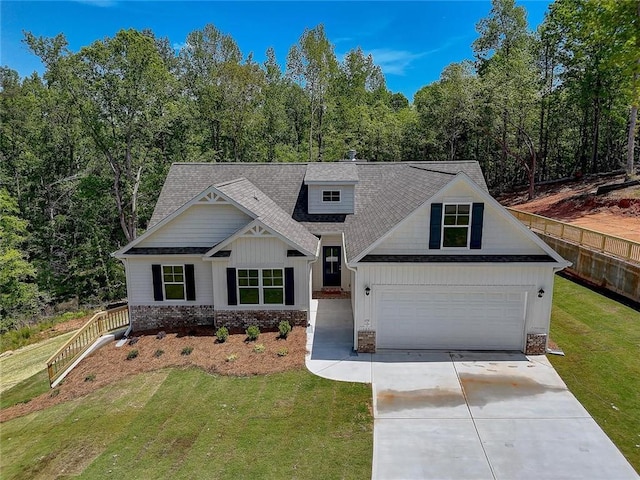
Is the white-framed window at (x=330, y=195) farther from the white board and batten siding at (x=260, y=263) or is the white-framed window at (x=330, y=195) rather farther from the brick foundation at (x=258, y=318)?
the brick foundation at (x=258, y=318)

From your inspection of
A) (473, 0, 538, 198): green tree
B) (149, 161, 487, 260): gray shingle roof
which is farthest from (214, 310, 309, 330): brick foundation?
(473, 0, 538, 198): green tree

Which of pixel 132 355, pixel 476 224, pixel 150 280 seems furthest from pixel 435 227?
pixel 132 355

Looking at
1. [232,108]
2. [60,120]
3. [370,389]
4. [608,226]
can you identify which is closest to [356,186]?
[370,389]

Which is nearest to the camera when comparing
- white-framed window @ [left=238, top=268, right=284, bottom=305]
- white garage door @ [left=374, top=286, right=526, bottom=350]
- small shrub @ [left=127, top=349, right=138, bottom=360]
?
white garage door @ [left=374, top=286, right=526, bottom=350]

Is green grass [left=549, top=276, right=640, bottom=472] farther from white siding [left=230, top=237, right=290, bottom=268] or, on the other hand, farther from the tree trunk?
the tree trunk

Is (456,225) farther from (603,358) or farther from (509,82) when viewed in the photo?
(509,82)
